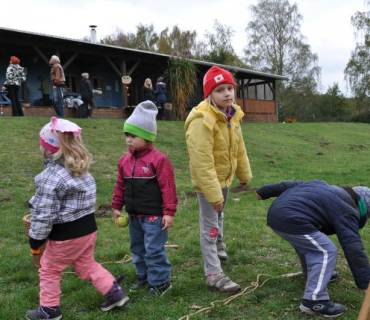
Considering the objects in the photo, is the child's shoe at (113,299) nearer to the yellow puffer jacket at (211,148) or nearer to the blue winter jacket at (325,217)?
the yellow puffer jacket at (211,148)

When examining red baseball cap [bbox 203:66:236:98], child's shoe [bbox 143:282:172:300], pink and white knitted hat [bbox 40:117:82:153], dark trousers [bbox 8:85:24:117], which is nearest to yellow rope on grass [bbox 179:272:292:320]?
child's shoe [bbox 143:282:172:300]

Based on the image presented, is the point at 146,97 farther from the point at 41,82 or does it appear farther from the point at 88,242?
the point at 88,242

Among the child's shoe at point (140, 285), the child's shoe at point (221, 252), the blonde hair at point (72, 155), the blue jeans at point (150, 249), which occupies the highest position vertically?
the blonde hair at point (72, 155)

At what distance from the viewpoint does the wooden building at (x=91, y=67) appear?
14.6m

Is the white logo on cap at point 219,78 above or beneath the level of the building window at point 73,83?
beneath

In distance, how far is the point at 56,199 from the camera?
262 centimetres

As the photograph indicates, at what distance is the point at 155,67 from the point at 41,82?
6.28 metres

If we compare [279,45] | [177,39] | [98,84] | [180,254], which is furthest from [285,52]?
[180,254]

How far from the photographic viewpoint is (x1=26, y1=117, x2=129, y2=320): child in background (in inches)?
103

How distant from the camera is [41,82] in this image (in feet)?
51.9

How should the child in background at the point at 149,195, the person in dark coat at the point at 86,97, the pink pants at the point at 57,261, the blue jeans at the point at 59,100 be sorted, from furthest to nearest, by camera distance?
the person in dark coat at the point at 86,97 → the blue jeans at the point at 59,100 → the child in background at the point at 149,195 → the pink pants at the point at 57,261

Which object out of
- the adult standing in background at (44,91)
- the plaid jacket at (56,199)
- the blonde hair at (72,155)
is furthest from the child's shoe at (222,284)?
the adult standing in background at (44,91)

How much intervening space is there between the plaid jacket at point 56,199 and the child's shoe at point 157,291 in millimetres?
850

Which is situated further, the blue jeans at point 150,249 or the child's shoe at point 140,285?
the child's shoe at point 140,285
